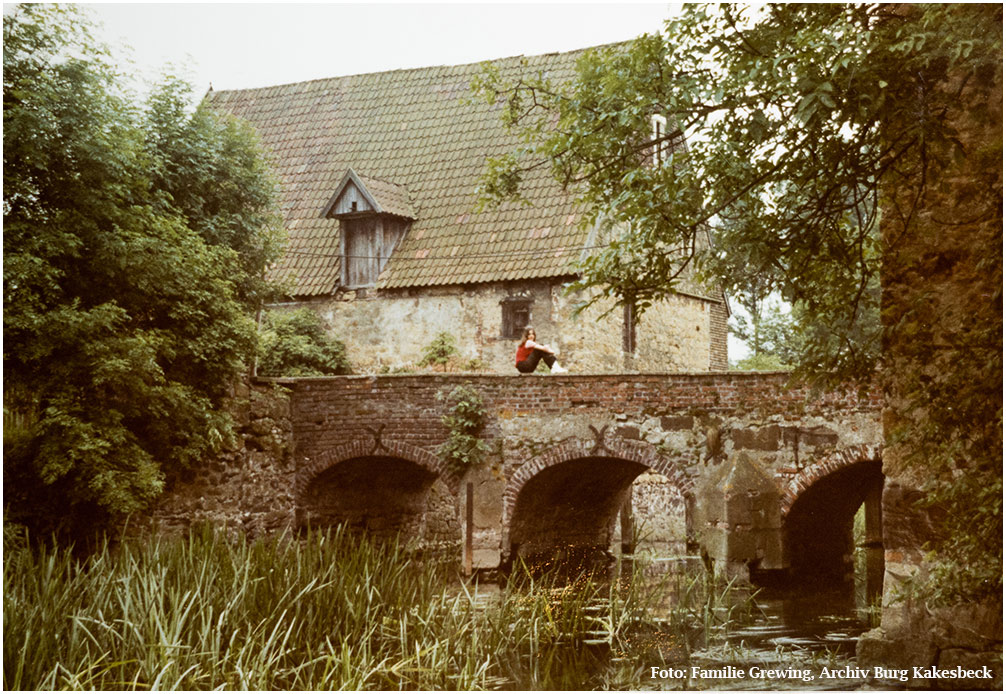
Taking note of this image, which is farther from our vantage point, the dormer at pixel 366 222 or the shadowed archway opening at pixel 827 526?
the dormer at pixel 366 222

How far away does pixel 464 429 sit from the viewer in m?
15.1

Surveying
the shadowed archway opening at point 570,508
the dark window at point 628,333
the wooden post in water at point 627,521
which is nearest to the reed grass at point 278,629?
the shadowed archway opening at point 570,508

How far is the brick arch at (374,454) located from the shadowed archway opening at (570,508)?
1.13 meters

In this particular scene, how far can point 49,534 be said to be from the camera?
11.5 metres

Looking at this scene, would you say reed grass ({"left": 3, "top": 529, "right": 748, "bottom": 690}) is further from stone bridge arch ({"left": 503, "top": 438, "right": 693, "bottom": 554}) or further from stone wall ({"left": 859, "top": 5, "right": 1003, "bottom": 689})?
stone bridge arch ({"left": 503, "top": 438, "right": 693, "bottom": 554})

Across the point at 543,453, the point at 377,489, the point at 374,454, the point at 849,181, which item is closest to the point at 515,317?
the point at 377,489

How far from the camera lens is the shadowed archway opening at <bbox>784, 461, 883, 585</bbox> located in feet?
48.5

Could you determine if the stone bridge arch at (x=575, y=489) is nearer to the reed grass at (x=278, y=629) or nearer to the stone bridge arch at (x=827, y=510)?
the stone bridge arch at (x=827, y=510)

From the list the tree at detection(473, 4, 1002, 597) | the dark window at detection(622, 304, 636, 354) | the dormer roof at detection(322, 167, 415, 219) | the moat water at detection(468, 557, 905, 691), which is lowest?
the moat water at detection(468, 557, 905, 691)

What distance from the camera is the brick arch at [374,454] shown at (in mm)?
15320

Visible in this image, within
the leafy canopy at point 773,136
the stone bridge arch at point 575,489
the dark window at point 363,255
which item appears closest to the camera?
the leafy canopy at point 773,136

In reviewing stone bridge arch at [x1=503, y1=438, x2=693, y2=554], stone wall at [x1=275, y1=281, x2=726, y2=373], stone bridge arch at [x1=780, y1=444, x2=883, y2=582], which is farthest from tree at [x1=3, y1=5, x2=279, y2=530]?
stone bridge arch at [x1=780, y1=444, x2=883, y2=582]

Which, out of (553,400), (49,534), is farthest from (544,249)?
(49,534)

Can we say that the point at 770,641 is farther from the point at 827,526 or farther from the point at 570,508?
the point at 570,508
